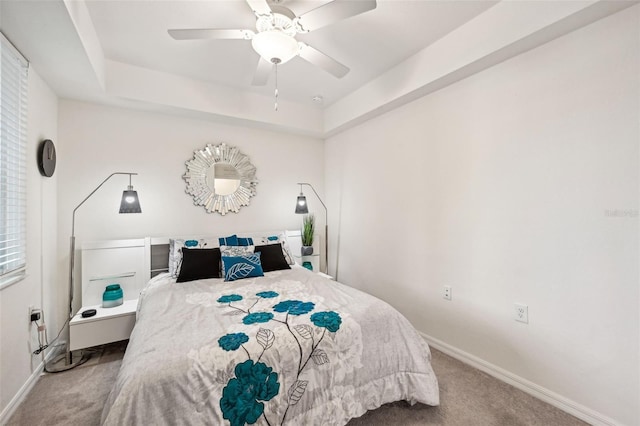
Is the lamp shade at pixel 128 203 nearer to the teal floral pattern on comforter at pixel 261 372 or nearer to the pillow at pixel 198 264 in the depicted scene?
the pillow at pixel 198 264

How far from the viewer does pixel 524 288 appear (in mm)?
2020

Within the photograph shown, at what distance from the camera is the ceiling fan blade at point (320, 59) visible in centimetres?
192

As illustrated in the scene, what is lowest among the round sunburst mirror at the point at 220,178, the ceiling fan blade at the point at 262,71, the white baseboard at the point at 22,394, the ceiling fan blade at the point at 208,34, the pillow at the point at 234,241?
the white baseboard at the point at 22,394

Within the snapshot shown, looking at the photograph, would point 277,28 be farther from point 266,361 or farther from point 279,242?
point 279,242

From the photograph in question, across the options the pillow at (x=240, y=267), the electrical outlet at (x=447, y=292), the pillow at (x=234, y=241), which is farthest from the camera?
the pillow at (x=234, y=241)

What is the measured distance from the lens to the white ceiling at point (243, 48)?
5.81 ft

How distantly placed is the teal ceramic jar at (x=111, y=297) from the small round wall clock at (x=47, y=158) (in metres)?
1.12

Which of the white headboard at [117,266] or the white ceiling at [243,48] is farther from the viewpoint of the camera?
the white headboard at [117,266]

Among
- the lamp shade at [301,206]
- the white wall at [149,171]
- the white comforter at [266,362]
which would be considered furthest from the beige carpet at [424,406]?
the lamp shade at [301,206]

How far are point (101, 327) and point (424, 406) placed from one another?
2.59 meters

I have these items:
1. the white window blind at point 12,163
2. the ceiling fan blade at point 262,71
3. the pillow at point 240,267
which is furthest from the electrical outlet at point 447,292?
the white window blind at point 12,163

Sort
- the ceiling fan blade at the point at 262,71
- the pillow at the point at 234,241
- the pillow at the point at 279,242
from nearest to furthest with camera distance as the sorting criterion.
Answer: the ceiling fan blade at the point at 262,71, the pillow at the point at 234,241, the pillow at the point at 279,242

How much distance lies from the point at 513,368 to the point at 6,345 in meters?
3.40

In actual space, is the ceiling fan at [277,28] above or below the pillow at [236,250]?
above
